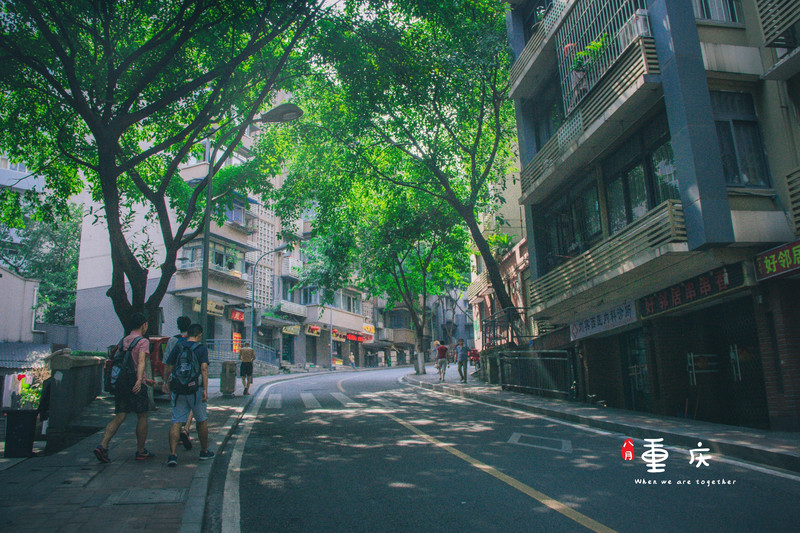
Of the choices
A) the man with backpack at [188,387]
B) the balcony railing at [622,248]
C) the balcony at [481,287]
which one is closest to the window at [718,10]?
the balcony railing at [622,248]

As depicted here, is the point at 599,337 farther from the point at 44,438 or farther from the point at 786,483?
the point at 44,438

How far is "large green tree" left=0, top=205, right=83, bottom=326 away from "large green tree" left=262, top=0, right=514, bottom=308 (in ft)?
71.2

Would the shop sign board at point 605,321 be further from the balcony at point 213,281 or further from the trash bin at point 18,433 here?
the balcony at point 213,281

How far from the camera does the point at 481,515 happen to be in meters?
4.91

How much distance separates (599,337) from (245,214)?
88.7ft

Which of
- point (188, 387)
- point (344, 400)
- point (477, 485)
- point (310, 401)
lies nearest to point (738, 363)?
point (477, 485)

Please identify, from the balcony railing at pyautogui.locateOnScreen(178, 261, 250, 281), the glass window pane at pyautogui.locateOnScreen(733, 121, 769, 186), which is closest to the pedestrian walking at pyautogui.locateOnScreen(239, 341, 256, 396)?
the glass window pane at pyautogui.locateOnScreen(733, 121, 769, 186)

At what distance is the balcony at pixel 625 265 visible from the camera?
36.4 ft

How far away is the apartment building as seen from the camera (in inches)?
413

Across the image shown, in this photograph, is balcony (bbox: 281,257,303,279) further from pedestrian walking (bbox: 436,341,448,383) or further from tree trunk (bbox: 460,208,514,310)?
tree trunk (bbox: 460,208,514,310)

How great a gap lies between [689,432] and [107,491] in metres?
7.79

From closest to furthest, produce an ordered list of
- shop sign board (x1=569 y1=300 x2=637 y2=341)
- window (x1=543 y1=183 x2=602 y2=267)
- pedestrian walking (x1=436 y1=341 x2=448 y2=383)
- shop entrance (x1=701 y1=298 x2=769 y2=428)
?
shop entrance (x1=701 y1=298 x2=769 y2=428)
shop sign board (x1=569 y1=300 x2=637 y2=341)
window (x1=543 y1=183 x2=602 y2=267)
pedestrian walking (x1=436 y1=341 x2=448 y2=383)

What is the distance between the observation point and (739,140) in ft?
37.7

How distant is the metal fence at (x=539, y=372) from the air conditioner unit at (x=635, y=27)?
7478 mm
